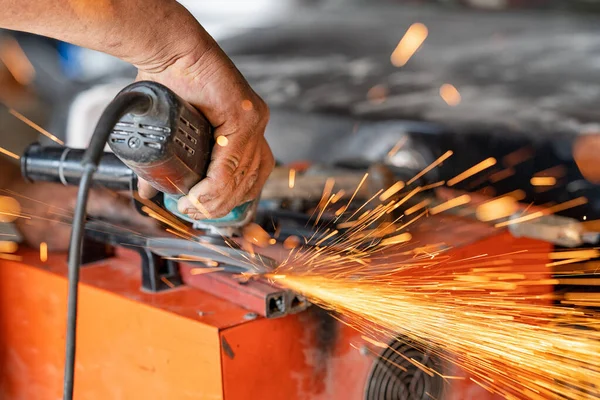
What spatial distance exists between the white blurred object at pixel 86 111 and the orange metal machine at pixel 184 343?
179 centimetres

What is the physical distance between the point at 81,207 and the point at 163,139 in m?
0.22

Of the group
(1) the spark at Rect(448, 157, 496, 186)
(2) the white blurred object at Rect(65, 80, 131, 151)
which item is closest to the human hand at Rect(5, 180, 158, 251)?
(2) the white blurred object at Rect(65, 80, 131, 151)

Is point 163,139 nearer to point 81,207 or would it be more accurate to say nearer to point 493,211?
point 81,207

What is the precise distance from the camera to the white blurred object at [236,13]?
3752 millimetres

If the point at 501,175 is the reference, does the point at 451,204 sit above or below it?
below

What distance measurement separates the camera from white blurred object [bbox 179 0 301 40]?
3.75 m

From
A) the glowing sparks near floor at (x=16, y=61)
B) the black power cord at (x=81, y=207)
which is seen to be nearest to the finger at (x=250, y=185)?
the black power cord at (x=81, y=207)

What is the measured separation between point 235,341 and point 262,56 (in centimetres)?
290

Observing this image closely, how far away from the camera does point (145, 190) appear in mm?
1444

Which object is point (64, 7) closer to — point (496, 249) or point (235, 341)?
point (235, 341)

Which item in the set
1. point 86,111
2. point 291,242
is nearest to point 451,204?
point 291,242

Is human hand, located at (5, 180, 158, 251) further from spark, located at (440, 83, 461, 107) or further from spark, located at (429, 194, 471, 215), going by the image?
spark, located at (440, 83, 461, 107)

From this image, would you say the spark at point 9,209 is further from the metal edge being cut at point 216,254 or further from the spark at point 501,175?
the spark at point 501,175

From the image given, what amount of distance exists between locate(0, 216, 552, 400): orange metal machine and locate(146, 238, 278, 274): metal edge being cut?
0.06 metres
